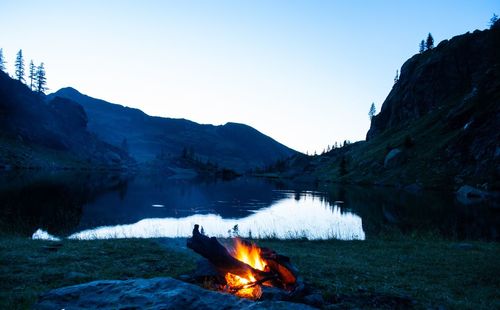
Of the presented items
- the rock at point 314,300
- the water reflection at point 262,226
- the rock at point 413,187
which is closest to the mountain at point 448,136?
the rock at point 413,187

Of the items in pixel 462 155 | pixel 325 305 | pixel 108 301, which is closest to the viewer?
pixel 108 301

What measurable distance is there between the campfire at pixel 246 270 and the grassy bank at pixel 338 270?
177 centimetres

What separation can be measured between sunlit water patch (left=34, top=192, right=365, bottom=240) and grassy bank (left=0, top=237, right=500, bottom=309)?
1302 centimetres

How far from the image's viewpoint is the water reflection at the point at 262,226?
36.5 m

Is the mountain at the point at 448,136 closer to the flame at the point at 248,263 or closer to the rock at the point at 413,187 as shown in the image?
the rock at the point at 413,187

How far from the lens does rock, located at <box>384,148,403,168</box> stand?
454 ft

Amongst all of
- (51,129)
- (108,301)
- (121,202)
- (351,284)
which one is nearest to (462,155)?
(121,202)

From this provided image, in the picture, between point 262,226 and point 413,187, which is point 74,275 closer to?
point 262,226

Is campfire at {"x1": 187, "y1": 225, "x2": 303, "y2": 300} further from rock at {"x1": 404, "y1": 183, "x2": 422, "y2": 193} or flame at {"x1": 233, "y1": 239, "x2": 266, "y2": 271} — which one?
rock at {"x1": 404, "y1": 183, "x2": 422, "y2": 193}

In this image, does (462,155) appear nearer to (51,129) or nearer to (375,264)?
(375,264)

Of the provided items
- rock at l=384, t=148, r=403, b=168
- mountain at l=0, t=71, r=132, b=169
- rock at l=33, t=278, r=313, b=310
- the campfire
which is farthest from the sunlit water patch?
mountain at l=0, t=71, r=132, b=169

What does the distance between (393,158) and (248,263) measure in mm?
138906

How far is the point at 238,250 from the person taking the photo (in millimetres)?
12820

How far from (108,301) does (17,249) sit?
12818mm
